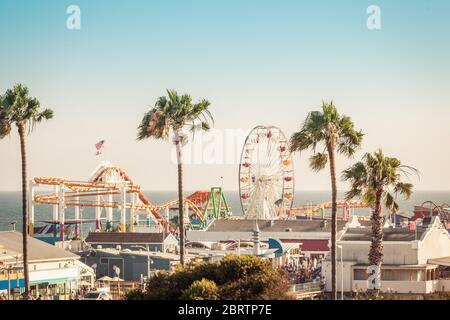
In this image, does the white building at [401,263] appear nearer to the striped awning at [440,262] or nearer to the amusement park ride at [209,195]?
the striped awning at [440,262]

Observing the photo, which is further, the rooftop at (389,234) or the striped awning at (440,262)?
the rooftop at (389,234)

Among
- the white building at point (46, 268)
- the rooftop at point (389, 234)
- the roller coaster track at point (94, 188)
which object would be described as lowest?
the white building at point (46, 268)

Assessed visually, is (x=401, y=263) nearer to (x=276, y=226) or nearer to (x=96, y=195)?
(x=276, y=226)

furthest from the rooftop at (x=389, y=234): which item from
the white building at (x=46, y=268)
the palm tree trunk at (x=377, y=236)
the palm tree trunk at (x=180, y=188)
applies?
the white building at (x=46, y=268)

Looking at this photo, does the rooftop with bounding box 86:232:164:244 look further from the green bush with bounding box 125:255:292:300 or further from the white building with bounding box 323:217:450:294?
the green bush with bounding box 125:255:292:300

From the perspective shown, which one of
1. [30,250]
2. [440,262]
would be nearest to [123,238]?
[30,250]
